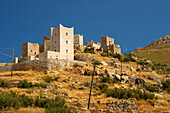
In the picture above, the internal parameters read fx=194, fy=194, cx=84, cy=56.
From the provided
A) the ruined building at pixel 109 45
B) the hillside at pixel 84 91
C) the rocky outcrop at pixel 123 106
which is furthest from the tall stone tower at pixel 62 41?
the ruined building at pixel 109 45

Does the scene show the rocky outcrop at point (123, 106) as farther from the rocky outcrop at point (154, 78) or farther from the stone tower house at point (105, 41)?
the stone tower house at point (105, 41)

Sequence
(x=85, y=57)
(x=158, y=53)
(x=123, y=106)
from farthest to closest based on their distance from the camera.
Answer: (x=158, y=53)
(x=85, y=57)
(x=123, y=106)

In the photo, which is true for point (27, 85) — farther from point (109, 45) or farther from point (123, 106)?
point (109, 45)

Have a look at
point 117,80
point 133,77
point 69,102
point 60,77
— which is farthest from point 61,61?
point 69,102

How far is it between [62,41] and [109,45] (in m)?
24.5

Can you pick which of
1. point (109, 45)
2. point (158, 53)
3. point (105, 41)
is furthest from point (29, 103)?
point (158, 53)

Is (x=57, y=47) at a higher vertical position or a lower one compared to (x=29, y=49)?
lower

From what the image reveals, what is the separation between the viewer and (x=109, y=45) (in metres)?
61.6

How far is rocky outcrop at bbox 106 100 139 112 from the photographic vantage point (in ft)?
71.5

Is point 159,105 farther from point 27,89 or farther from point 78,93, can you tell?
point 27,89

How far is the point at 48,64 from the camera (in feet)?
111

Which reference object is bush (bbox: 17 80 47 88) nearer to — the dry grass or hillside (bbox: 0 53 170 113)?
hillside (bbox: 0 53 170 113)

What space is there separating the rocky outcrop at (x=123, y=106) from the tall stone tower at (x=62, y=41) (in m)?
20.2

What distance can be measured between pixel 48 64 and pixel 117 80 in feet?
39.7
